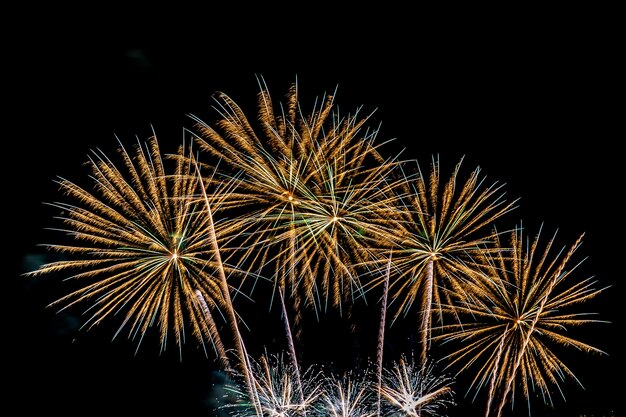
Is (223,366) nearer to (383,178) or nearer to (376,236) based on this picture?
(376,236)

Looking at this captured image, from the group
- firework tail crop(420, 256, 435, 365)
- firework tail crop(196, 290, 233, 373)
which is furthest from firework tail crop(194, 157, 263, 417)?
firework tail crop(420, 256, 435, 365)

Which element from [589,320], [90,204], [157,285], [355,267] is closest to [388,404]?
[355,267]

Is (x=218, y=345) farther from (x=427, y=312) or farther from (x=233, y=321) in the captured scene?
(x=427, y=312)

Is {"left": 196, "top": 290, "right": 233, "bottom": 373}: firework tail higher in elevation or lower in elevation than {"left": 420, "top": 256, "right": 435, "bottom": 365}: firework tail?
lower

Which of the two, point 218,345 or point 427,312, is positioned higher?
point 427,312

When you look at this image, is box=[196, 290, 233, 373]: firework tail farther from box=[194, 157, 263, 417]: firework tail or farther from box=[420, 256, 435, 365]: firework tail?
box=[420, 256, 435, 365]: firework tail

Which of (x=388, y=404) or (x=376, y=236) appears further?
(x=388, y=404)

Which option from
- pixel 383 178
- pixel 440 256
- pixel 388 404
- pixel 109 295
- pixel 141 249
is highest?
pixel 383 178

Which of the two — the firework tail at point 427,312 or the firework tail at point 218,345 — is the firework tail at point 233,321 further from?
the firework tail at point 427,312

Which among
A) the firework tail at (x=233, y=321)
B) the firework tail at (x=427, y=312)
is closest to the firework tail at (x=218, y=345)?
the firework tail at (x=233, y=321)

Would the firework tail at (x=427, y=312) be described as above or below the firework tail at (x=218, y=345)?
above

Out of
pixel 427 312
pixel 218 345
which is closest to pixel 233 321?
pixel 218 345
